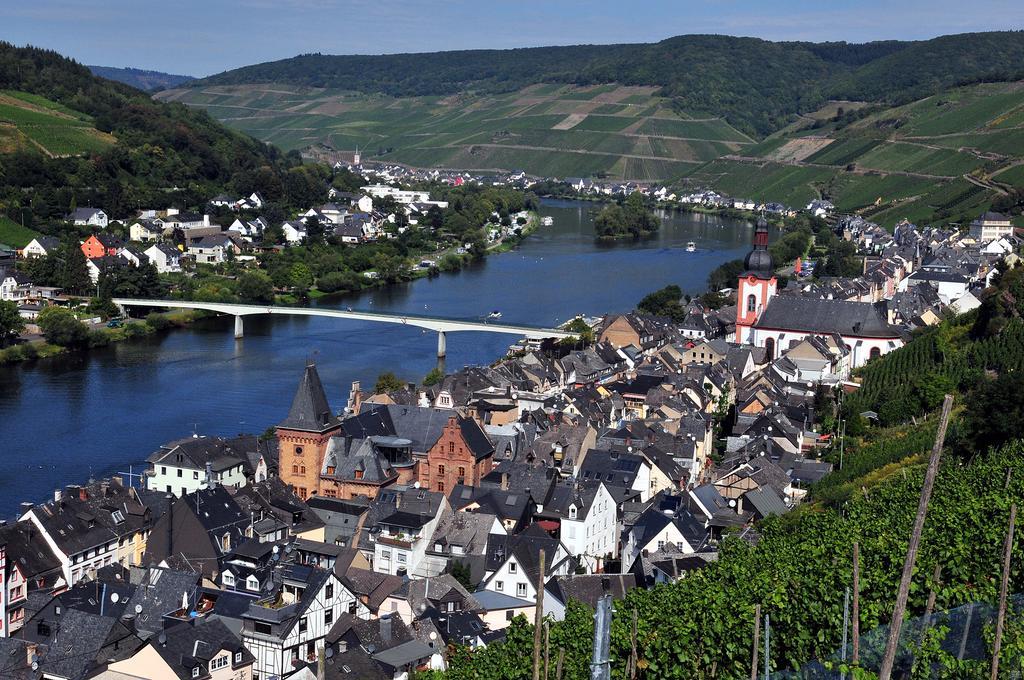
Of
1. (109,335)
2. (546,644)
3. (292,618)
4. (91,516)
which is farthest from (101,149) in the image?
(546,644)

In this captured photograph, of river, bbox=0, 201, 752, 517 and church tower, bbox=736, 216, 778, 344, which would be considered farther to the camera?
church tower, bbox=736, 216, 778, 344

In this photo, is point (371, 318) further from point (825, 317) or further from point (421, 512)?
point (421, 512)

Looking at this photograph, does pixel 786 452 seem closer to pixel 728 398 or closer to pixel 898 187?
pixel 728 398

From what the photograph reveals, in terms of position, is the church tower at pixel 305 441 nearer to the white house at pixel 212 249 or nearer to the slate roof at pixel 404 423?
the slate roof at pixel 404 423

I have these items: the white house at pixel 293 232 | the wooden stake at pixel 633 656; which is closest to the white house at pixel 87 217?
the white house at pixel 293 232

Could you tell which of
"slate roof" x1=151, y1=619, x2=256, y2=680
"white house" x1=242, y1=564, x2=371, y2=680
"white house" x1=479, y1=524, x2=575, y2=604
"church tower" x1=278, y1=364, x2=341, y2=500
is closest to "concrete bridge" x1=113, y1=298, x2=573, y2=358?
"church tower" x1=278, y1=364, x2=341, y2=500

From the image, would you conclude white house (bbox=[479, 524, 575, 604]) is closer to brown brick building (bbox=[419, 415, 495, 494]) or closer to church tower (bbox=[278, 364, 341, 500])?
brown brick building (bbox=[419, 415, 495, 494])

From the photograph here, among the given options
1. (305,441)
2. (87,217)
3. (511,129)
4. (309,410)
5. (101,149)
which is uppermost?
(511,129)
